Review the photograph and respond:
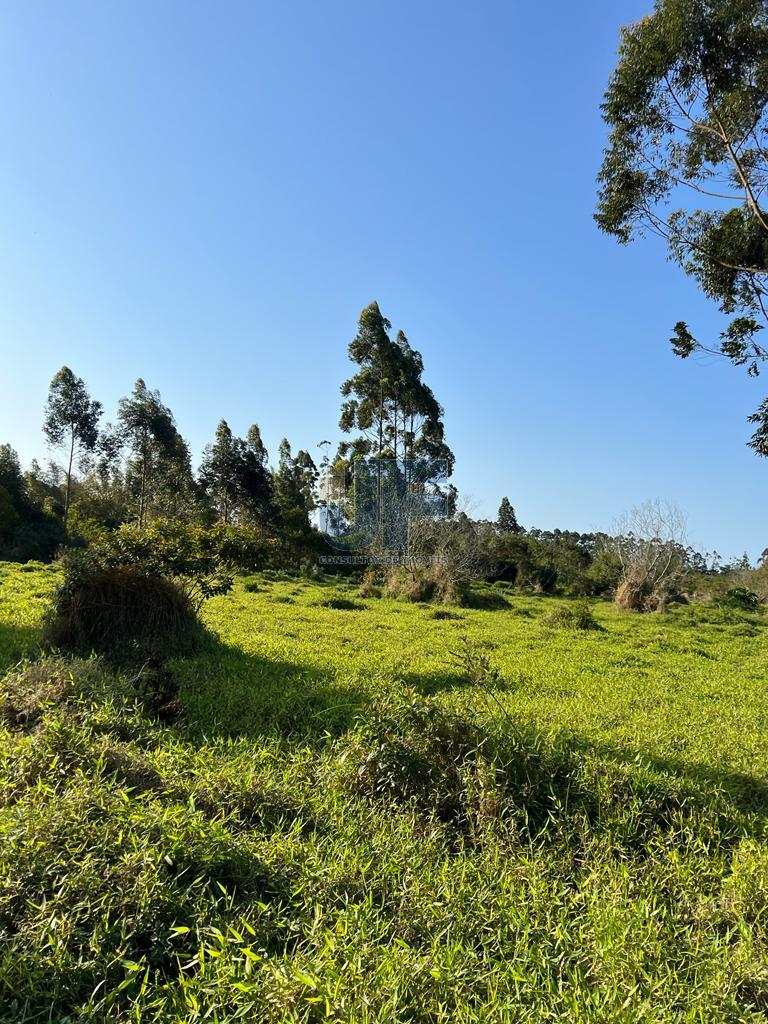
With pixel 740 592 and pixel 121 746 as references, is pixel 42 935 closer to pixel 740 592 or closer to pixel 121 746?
pixel 121 746

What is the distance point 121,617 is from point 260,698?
2.51 m

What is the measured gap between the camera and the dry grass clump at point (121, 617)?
6320 millimetres

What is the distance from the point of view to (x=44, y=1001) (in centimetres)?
175

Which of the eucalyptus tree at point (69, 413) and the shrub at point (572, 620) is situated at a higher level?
the eucalyptus tree at point (69, 413)

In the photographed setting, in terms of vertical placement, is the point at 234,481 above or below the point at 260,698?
above

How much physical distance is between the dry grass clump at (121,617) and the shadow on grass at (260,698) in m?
0.45

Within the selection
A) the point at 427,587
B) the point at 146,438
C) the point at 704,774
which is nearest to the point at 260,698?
the point at 704,774

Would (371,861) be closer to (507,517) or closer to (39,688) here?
(39,688)

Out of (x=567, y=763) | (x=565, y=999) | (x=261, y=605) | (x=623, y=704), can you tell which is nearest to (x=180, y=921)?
(x=565, y=999)

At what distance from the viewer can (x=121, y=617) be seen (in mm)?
6617

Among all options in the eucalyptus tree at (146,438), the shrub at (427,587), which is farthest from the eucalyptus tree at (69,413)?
the shrub at (427,587)

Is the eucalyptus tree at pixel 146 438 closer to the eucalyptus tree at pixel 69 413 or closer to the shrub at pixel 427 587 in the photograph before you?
the eucalyptus tree at pixel 69 413

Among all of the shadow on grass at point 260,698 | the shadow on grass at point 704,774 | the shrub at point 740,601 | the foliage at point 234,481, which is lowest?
the shadow on grass at point 260,698

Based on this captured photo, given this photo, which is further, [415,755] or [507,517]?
[507,517]
